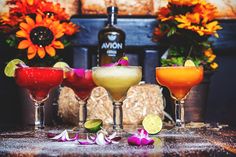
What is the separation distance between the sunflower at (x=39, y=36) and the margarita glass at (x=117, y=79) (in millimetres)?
408

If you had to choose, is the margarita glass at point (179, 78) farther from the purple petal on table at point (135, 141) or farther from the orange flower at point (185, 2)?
the purple petal on table at point (135, 141)

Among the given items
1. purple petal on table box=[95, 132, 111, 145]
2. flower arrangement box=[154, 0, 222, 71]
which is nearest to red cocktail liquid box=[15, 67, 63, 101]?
purple petal on table box=[95, 132, 111, 145]

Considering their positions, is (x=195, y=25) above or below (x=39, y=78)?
above

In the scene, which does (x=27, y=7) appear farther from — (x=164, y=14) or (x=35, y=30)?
(x=164, y=14)

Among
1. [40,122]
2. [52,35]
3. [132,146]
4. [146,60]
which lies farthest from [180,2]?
[132,146]

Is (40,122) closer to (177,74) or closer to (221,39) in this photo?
(177,74)

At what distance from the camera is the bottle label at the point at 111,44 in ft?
7.25

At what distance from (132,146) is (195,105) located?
1.03 metres

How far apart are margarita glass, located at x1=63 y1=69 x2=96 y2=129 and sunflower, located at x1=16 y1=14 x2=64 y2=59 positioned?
193 millimetres

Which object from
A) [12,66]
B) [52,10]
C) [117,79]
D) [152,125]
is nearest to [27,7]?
[52,10]

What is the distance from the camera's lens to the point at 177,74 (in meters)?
1.95

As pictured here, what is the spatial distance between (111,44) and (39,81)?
50 cm

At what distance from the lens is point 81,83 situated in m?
1.99

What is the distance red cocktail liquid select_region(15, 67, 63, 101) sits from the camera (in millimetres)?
1854
